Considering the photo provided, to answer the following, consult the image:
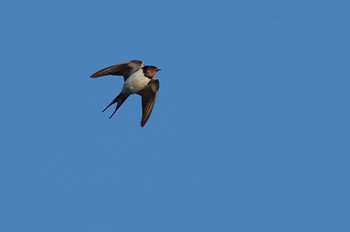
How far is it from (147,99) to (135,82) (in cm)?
126

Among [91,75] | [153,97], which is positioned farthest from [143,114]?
[91,75]

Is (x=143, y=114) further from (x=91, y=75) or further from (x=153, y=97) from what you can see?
(x=91, y=75)

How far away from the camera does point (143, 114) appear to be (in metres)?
28.4

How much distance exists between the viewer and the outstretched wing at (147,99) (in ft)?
92.6

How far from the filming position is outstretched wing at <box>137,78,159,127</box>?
92.6 ft

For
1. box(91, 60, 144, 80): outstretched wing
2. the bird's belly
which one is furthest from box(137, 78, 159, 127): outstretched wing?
the bird's belly

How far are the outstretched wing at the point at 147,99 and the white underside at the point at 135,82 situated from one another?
0.78 meters

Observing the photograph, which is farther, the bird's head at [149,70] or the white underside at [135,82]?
the bird's head at [149,70]

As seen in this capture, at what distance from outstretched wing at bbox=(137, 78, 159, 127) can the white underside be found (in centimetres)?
78

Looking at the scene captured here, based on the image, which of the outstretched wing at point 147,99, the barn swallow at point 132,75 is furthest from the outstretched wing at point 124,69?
the outstretched wing at point 147,99

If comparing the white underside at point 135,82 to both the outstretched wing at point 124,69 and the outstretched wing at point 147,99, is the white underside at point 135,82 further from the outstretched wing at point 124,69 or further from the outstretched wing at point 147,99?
the outstretched wing at point 147,99

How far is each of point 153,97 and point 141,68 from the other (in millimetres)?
1046

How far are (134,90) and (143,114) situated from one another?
3.73ft

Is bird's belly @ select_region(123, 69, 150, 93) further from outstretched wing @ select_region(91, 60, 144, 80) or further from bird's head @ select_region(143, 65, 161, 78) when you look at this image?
outstretched wing @ select_region(91, 60, 144, 80)
